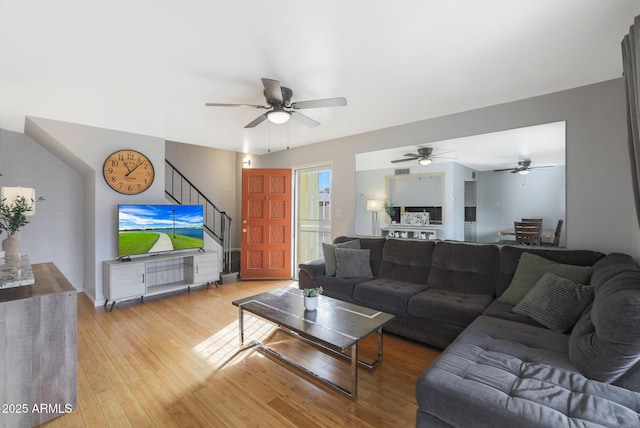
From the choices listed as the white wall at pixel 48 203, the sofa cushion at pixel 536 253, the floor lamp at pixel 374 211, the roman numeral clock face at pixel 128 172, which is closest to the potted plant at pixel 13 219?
the roman numeral clock face at pixel 128 172

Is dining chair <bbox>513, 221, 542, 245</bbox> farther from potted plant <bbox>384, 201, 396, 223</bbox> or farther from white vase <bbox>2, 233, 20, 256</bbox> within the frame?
white vase <bbox>2, 233, 20, 256</bbox>

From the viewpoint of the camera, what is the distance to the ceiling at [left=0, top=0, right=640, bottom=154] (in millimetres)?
1675

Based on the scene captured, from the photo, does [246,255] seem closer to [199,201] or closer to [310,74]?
[199,201]

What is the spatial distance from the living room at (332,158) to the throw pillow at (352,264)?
79cm

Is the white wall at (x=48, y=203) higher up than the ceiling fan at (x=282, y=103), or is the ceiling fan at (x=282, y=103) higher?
the ceiling fan at (x=282, y=103)

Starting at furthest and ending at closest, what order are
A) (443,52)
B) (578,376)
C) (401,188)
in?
(401,188) → (443,52) → (578,376)

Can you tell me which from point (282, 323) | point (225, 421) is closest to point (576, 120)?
point (282, 323)

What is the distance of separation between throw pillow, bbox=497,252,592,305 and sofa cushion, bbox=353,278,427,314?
80 centimetres

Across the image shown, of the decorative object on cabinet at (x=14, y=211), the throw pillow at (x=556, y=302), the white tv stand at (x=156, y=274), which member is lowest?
the white tv stand at (x=156, y=274)

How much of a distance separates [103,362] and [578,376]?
11.2 feet

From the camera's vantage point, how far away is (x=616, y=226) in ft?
8.37

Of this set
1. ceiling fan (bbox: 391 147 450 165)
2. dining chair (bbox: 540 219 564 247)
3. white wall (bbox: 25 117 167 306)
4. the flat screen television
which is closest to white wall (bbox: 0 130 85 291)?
white wall (bbox: 25 117 167 306)

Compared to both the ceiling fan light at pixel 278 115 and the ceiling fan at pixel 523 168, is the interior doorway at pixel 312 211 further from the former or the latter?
the ceiling fan at pixel 523 168

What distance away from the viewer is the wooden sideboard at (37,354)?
1.66m
